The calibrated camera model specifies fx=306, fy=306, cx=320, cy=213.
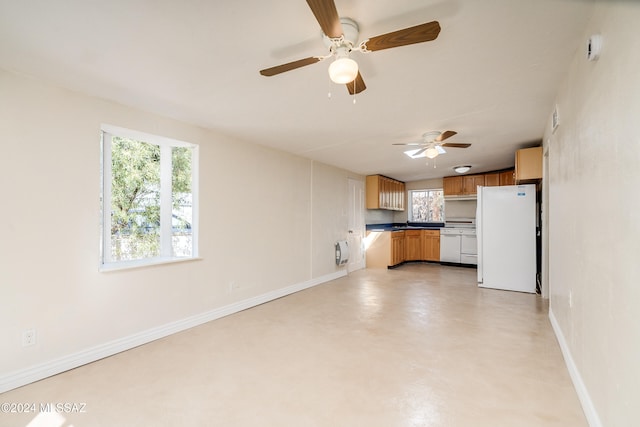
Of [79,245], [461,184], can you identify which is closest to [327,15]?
[79,245]

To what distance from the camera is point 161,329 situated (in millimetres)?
3035

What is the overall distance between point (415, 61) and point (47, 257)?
10.0 ft

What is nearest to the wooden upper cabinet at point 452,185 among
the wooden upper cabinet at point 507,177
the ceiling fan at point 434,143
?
the wooden upper cabinet at point 507,177

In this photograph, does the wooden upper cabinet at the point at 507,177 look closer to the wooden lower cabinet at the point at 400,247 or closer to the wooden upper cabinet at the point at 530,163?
the wooden lower cabinet at the point at 400,247

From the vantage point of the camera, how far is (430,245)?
25.6ft

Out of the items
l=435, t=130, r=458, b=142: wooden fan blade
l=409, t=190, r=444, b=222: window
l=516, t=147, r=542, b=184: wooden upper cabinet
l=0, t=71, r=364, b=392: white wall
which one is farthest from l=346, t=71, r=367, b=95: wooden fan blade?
l=409, t=190, r=444, b=222: window

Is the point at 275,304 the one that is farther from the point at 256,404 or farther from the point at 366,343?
the point at 256,404

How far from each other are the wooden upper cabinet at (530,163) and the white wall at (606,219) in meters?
2.21

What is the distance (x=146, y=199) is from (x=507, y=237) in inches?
198

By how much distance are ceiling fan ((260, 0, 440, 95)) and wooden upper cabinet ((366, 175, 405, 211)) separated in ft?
17.6

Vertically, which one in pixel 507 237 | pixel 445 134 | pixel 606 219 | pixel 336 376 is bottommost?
pixel 336 376

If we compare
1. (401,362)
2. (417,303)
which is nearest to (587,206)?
(401,362)

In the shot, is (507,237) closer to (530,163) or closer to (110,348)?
(530,163)

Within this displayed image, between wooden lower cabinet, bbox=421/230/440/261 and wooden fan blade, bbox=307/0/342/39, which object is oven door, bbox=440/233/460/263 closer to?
wooden lower cabinet, bbox=421/230/440/261
